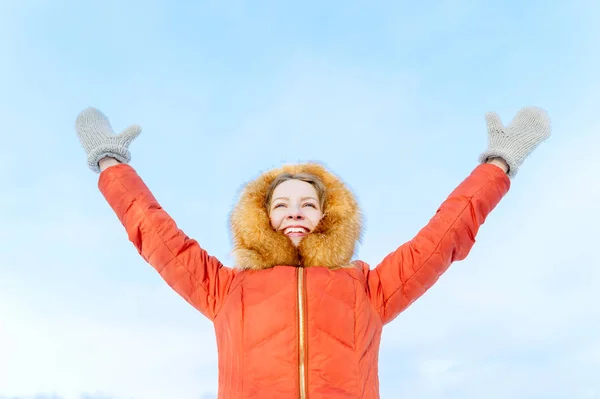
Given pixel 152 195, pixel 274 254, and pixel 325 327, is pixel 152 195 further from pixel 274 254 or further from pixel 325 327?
pixel 325 327

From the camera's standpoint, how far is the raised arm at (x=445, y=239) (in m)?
3.75

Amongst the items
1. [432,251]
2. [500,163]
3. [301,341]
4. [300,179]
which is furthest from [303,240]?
[500,163]

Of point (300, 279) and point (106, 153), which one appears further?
point (106, 153)

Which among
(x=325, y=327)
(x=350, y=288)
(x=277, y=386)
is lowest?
(x=277, y=386)

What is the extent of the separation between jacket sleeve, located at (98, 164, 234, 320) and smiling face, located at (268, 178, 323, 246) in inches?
15.9

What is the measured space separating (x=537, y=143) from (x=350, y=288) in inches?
61.7

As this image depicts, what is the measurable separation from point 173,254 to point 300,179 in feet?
2.87

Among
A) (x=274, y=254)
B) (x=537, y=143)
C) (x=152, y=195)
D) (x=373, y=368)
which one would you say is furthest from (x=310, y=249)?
(x=537, y=143)

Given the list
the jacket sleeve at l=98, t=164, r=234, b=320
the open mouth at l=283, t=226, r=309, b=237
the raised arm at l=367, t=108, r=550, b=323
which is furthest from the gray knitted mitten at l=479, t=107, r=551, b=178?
the jacket sleeve at l=98, t=164, r=234, b=320

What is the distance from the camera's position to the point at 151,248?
3.80 meters

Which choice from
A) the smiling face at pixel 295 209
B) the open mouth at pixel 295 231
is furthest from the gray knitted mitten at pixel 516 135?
the open mouth at pixel 295 231

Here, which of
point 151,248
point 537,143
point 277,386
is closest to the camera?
point 277,386

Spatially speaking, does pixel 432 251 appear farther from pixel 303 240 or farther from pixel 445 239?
pixel 303 240

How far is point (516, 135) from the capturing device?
161 inches
